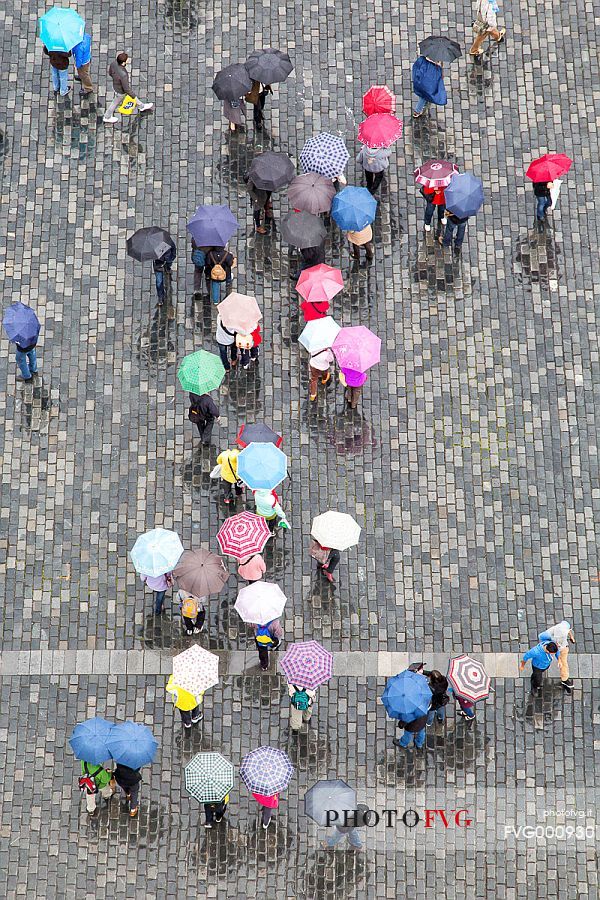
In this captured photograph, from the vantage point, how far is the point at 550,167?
2767 centimetres

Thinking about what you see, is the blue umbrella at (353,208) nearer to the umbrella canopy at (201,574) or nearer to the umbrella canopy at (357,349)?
the umbrella canopy at (357,349)

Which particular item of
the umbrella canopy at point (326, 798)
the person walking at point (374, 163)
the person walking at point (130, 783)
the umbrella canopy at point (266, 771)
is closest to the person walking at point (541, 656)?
the umbrella canopy at point (326, 798)

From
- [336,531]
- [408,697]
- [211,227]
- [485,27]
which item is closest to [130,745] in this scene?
[408,697]

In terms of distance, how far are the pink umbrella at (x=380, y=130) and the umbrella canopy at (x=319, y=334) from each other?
387 cm

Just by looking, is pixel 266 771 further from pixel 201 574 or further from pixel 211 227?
pixel 211 227

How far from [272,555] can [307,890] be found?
580 cm

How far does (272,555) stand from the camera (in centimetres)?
2622

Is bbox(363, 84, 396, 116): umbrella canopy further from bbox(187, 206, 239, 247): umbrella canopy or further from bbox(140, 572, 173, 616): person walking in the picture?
bbox(140, 572, 173, 616): person walking

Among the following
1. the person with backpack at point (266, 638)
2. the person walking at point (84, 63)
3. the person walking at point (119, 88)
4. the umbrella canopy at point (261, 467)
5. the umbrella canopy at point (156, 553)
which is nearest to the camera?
the umbrella canopy at point (156, 553)

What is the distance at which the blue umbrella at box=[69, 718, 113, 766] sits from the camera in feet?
74.5

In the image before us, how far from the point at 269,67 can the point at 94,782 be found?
1383 cm

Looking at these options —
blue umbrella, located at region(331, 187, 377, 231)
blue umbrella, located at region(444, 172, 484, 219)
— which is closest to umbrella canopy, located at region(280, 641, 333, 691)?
blue umbrella, located at region(331, 187, 377, 231)

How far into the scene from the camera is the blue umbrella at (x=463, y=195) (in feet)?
88.9

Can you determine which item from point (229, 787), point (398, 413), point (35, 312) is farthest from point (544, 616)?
point (35, 312)
